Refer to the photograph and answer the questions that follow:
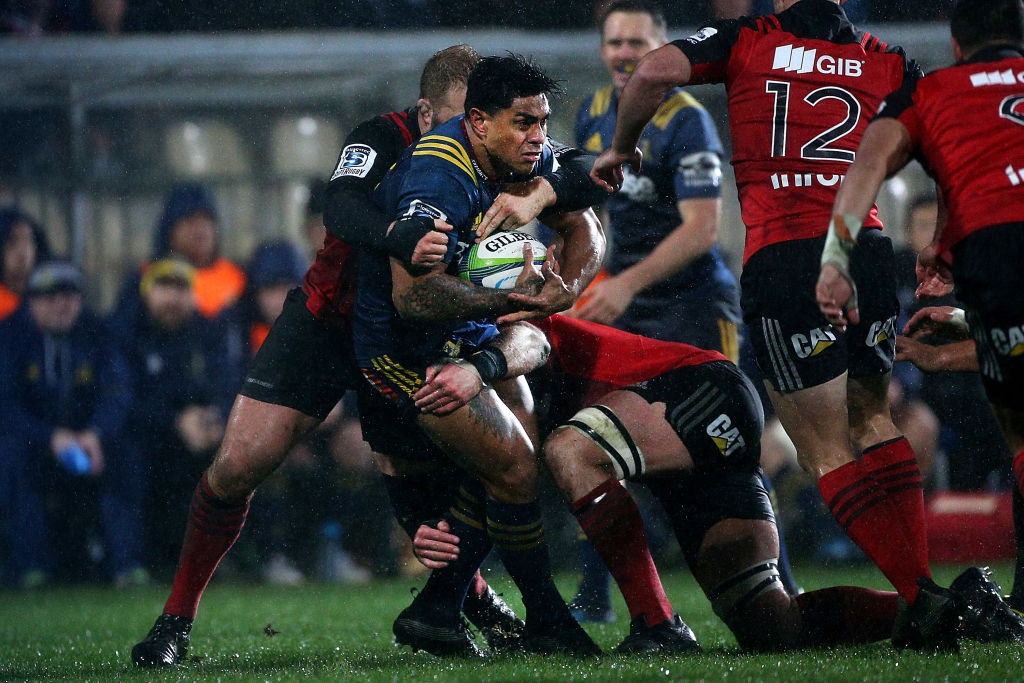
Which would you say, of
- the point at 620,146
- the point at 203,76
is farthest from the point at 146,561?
the point at 620,146

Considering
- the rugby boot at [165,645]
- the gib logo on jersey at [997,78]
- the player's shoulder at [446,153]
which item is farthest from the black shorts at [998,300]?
the rugby boot at [165,645]

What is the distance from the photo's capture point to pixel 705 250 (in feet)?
16.7

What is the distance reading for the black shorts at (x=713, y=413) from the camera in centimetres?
376

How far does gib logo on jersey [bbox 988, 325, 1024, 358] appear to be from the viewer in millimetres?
2975

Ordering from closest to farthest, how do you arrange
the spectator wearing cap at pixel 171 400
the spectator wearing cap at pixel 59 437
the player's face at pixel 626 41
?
the player's face at pixel 626 41 < the spectator wearing cap at pixel 171 400 < the spectator wearing cap at pixel 59 437

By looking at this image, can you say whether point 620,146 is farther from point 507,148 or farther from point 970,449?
point 970,449

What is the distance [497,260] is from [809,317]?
99 cm

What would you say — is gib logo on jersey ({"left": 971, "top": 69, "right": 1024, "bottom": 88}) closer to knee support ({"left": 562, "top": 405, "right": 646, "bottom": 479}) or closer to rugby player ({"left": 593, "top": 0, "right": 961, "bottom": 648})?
rugby player ({"left": 593, "top": 0, "right": 961, "bottom": 648})

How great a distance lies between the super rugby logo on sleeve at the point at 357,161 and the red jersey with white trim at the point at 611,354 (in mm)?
801

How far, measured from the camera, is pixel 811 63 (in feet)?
11.8

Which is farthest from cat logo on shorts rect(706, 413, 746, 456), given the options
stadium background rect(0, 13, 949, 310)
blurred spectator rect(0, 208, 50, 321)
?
blurred spectator rect(0, 208, 50, 321)

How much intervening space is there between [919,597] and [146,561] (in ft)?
16.7

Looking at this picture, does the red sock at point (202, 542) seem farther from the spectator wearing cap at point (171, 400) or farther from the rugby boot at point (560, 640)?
the spectator wearing cap at point (171, 400)

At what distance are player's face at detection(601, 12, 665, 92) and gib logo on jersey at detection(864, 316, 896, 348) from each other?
2.14 meters
